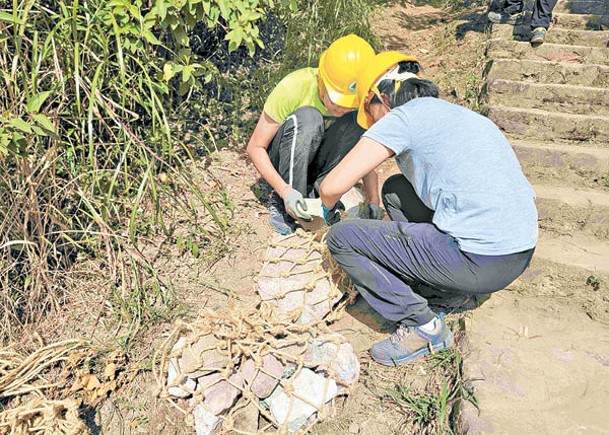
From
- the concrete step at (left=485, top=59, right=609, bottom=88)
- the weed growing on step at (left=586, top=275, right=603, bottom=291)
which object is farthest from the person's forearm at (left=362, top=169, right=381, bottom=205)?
Result: the concrete step at (left=485, top=59, right=609, bottom=88)

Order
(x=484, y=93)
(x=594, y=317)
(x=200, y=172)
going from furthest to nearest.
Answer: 1. (x=484, y=93)
2. (x=200, y=172)
3. (x=594, y=317)

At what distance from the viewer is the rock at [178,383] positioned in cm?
189

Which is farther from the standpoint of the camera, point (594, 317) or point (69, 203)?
point (69, 203)

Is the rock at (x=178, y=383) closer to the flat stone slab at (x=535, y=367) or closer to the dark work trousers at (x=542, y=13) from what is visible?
the flat stone slab at (x=535, y=367)

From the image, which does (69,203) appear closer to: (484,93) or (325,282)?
(325,282)

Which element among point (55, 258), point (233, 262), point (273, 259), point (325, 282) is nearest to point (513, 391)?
point (325, 282)

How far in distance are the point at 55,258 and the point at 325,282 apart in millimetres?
1229

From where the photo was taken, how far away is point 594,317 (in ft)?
7.11

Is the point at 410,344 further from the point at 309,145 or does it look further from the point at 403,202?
the point at 309,145

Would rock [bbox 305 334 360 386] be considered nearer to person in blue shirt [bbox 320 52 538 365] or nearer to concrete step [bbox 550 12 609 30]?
person in blue shirt [bbox 320 52 538 365]

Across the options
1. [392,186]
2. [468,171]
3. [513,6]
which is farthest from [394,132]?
[513,6]

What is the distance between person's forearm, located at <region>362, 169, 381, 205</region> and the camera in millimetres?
2578

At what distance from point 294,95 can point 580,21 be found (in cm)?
272

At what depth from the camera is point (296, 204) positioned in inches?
95.5
